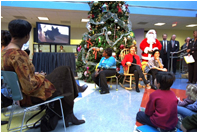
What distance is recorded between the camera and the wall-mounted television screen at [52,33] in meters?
2.94

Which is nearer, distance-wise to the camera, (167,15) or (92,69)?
(92,69)

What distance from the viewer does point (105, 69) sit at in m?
3.45

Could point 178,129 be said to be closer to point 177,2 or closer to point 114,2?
point 114,2

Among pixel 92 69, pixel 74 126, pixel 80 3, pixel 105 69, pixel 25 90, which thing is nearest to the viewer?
pixel 25 90

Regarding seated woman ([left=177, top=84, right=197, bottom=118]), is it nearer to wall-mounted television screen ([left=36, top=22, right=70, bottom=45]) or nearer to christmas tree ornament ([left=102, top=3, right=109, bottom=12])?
wall-mounted television screen ([left=36, top=22, right=70, bottom=45])

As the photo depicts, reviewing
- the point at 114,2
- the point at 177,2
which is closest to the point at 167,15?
the point at 177,2

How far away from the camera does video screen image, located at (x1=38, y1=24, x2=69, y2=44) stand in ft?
9.72

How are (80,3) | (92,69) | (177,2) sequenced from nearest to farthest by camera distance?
(92,69)
(80,3)
(177,2)

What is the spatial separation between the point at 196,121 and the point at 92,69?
10.8ft

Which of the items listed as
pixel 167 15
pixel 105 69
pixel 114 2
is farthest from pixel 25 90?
pixel 167 15

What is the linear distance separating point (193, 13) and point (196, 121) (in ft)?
27.7

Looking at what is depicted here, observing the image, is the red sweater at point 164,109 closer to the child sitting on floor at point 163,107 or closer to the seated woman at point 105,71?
the child sitting on floor at point 163,107

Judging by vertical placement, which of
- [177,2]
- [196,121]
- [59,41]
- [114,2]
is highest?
[177,2]

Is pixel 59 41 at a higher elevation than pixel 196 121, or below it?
higher
